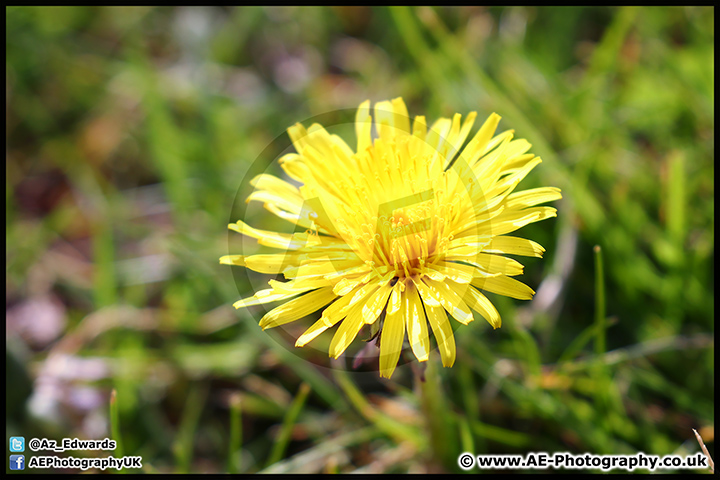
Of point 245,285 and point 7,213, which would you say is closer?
point 245,285

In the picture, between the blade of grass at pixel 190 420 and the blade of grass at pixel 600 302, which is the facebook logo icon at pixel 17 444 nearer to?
the blade of grass at pixel 190 420

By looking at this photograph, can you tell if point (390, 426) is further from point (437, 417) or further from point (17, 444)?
point (17, 444)

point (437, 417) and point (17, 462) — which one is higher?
point (437, 417)

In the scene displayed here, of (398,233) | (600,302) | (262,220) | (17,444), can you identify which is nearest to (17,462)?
(17,444)

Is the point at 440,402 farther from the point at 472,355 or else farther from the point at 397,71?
the point at 397,71
